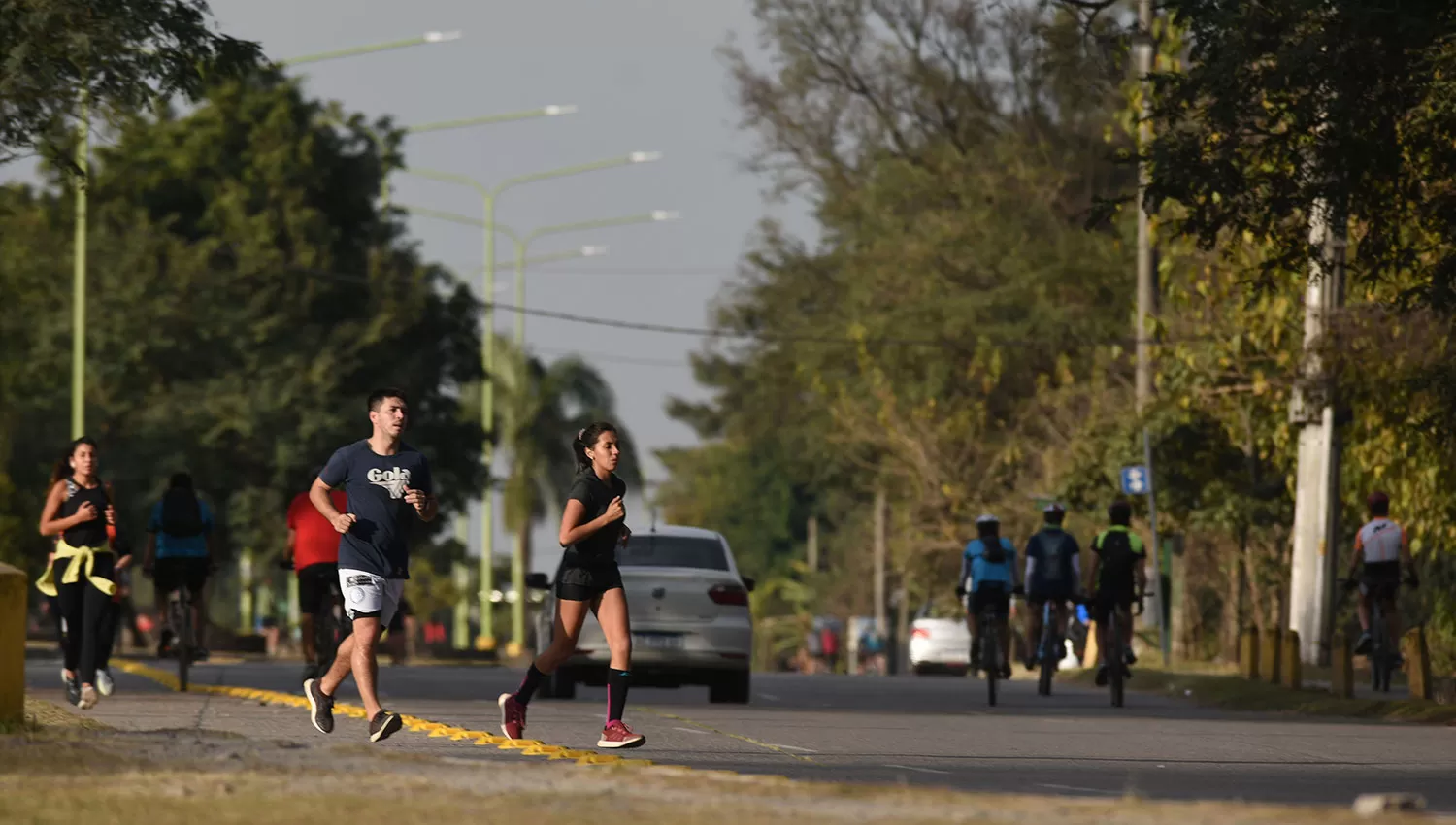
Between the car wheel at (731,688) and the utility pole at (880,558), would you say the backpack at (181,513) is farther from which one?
the utility pole at (880,558)

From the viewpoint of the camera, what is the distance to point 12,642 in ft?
53.1

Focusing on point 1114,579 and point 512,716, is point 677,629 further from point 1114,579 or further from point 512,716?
point 512,716

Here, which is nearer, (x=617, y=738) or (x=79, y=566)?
(x=617, y=738)

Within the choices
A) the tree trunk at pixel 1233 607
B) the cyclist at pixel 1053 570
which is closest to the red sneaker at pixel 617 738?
the cyclist at pixel 1053 570

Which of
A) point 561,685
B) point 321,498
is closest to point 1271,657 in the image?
point 561,685

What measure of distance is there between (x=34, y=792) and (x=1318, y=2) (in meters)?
10.7

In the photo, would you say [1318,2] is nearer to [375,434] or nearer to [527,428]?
[375,434]

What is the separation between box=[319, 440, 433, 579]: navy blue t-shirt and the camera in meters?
15.4

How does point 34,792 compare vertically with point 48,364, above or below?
below

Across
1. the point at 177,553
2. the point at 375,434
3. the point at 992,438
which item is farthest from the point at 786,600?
the point at 375,434

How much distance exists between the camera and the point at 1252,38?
1998 centimetres

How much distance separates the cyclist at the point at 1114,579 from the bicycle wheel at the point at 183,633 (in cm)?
782

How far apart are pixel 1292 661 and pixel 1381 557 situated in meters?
1.32

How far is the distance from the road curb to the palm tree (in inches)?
2531
